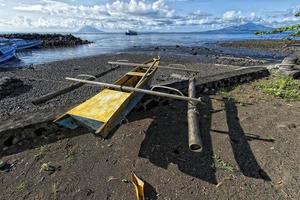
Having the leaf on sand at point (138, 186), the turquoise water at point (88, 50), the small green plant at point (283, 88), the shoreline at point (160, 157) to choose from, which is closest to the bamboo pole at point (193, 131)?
the shoreline at point (160, 157)

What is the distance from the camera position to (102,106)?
448 cm

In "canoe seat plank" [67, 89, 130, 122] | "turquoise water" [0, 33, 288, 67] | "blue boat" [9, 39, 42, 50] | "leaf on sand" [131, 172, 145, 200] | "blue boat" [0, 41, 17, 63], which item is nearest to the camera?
"leaf on sand" [131, 172, 145, 200]

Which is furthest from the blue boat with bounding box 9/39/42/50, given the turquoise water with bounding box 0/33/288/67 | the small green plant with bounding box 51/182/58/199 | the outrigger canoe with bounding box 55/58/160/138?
the small green plant with bounding box 51/182/58/199

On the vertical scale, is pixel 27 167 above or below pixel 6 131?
below

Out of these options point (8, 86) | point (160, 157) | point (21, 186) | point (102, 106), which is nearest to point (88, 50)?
point (8, 86)

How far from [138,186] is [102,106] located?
1715mm

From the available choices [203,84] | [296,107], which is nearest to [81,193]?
[203,84]

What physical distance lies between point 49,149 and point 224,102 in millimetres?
4832

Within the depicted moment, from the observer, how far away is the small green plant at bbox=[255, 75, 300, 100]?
7176 mm

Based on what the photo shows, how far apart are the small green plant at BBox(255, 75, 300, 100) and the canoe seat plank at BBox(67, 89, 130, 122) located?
16.9 ft

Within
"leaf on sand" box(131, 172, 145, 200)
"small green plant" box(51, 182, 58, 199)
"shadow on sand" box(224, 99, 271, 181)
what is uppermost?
"shadow on sand" box(224, 99, 271, 181)

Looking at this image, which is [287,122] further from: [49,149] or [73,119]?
[49,149]

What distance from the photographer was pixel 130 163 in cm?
409

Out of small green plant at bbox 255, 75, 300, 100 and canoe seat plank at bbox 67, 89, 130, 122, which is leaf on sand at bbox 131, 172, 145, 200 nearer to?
canoe seat plank at bbox 67, 89, 130, 122
